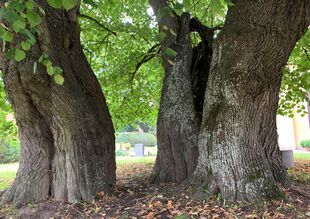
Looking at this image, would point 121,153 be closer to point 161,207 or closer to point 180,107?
point 180,107

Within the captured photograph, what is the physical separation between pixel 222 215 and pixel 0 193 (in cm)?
419

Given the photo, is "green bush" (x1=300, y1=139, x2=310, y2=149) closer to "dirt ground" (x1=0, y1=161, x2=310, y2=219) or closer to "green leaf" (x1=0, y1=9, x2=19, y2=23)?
"dirt ground" (x1=0, y1=161, x2=310, y2=219)

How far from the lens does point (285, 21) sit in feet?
13.6

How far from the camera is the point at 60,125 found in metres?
5.02

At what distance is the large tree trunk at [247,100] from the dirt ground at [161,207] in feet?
0.76

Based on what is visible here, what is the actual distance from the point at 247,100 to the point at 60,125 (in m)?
3.01

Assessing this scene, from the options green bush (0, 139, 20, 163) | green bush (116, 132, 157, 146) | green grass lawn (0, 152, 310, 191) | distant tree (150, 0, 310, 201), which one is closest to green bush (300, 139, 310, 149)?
green grass lawn (0, 152, 310, 191)

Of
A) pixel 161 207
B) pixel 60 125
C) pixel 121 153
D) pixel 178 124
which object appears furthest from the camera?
pixel 121 153

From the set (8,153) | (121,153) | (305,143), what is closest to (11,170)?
(8,153)

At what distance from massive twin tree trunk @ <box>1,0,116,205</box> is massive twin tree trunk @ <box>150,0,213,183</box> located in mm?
1025

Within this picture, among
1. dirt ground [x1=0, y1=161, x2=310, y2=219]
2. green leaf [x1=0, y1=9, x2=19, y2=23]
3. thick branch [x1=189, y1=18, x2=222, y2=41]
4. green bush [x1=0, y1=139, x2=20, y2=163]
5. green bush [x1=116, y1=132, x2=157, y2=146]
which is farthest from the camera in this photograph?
green bush [x1=116, y1=132, x2=157, y2=146]

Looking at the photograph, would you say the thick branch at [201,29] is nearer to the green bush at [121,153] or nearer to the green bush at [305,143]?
the green bush at [305,143]

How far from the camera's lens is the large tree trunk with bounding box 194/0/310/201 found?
420 cm

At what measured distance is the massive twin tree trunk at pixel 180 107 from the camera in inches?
224
